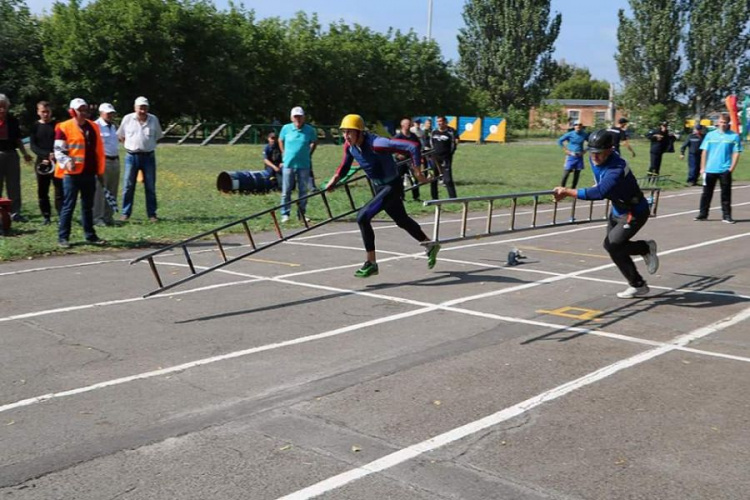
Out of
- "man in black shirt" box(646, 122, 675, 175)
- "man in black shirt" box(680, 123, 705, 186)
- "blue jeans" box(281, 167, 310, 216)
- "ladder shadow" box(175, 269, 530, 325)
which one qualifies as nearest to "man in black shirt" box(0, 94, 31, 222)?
"blue jeans" box(281, 167, 310, 216)

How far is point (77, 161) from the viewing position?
1148 cm

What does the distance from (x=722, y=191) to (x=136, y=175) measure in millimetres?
11169

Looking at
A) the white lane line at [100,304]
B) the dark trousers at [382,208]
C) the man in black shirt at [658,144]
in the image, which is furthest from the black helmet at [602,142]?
the man in black shirt at [658,144]

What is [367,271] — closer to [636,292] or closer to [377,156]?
[377,156]

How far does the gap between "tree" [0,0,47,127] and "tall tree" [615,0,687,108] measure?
48.8 metres

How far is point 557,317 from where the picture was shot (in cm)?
833

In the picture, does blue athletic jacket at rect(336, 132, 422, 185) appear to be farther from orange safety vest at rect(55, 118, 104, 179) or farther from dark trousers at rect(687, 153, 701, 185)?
A: dark trousers at rect(687, 153, 701, 185)

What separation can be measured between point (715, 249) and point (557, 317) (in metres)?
6.12

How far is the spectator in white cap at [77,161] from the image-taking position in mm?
11469

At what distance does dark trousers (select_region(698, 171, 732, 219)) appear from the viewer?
54.0ft

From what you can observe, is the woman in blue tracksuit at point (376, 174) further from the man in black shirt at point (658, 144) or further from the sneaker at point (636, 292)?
the man in black shirt at point (658, 144)

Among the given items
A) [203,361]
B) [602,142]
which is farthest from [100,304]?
[602,142]

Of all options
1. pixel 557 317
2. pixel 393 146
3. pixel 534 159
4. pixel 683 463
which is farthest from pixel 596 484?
pixel 534 159

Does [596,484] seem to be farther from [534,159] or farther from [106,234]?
[534,159]
